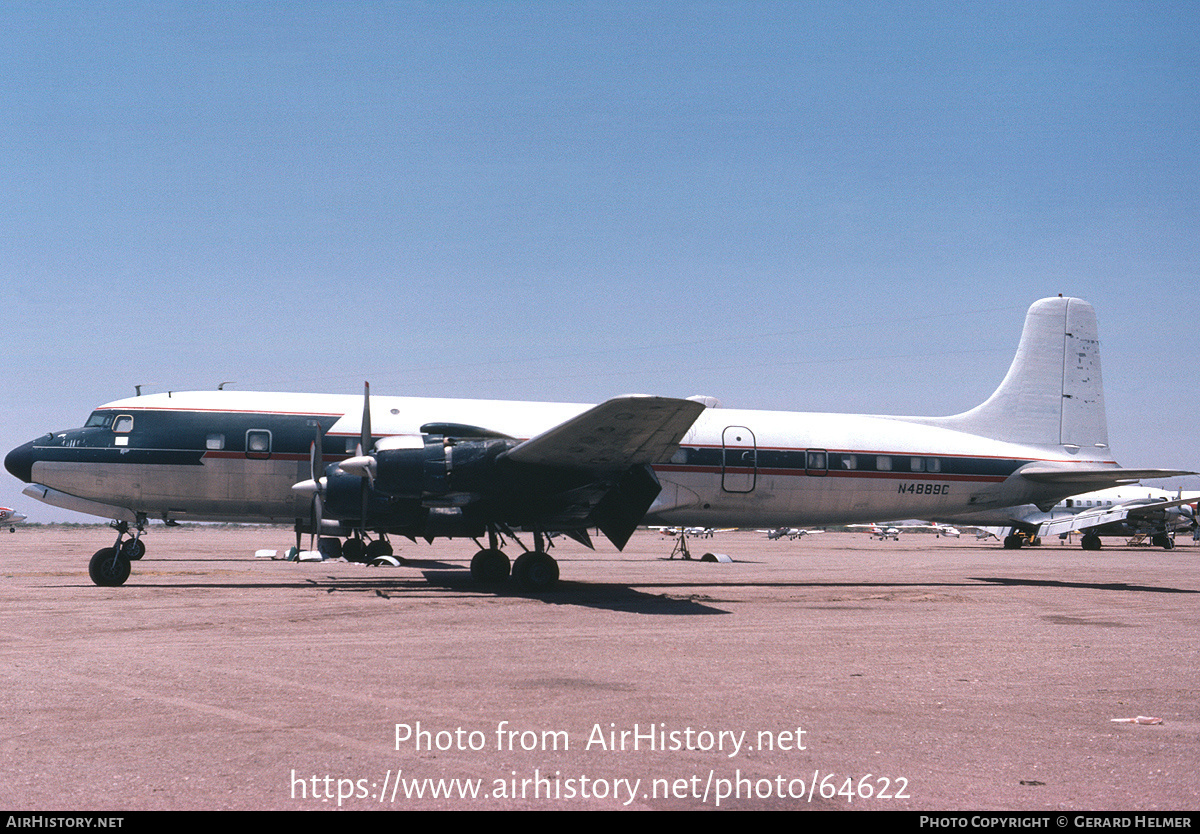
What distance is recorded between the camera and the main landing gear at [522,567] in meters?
17.8

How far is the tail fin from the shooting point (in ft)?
76.7

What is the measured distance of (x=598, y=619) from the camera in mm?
13234

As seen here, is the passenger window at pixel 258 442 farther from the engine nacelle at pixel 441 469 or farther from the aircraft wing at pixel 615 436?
the aircraft wing at pixel 615 436

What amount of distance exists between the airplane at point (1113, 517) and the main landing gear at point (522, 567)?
126 ft

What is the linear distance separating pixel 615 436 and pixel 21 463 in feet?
43.2

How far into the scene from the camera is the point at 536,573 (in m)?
17.8

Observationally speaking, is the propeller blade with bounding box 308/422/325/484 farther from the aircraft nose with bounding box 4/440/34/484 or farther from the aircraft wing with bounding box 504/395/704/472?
the aircraft nose with bounding box 4/440/34/484

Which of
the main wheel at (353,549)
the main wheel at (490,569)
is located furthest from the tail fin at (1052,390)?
the main wheel at (353,549)

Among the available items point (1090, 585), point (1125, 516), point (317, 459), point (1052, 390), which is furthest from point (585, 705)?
point (1125, 516)

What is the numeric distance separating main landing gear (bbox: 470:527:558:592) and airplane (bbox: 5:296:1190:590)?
0.14 ft

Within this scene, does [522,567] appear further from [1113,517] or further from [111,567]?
[1113,517]

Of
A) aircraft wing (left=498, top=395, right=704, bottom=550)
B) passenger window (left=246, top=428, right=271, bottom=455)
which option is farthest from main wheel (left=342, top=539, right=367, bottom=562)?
aircraft wing (left=498, top=395, right=704, bottom=550)
